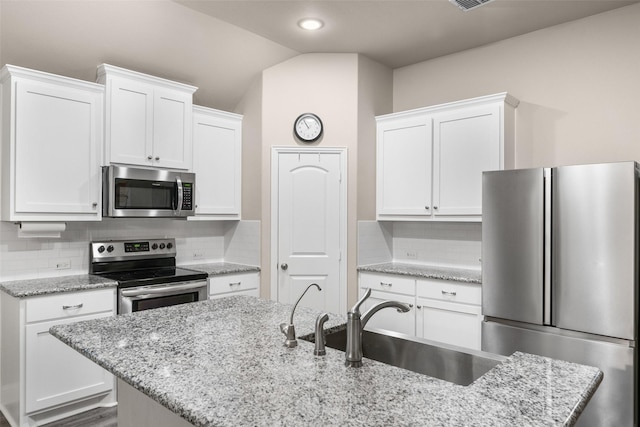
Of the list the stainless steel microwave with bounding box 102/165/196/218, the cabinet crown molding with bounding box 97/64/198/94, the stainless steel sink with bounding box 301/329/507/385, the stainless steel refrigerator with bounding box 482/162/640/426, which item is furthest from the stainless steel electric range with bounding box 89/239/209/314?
the stainless steel refrigerator with bounding box 482/162/640/426

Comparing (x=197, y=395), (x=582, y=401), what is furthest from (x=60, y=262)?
(x=582, y=401)

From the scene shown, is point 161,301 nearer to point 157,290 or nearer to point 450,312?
point 157,290

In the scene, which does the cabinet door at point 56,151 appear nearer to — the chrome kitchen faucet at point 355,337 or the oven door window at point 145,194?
the oven door window at point 145,194

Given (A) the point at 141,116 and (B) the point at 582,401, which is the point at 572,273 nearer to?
(B) the point at 582,401

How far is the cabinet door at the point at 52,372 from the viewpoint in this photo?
9.25ft

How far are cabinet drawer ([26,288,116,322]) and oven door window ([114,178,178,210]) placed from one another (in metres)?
0.68

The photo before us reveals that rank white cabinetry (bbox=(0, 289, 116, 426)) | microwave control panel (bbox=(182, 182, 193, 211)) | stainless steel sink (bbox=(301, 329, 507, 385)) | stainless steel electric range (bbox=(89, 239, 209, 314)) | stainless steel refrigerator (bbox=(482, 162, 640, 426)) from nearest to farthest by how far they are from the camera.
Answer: stainless steel sink (bbox=(301, 329, 507, 385)), stainless steel refrigerator (bbox=(482, 162, 640, 426)), white cabinetry (bbox=(0, 289, 116, 426)), stainless steel electric range (bbox=(89, 239, 209, 314)), microwave control panel (bbox=(182, 182, 193, 211))

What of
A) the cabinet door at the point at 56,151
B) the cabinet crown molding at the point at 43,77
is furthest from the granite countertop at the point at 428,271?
the cabinet crown molding at the point at 43,77

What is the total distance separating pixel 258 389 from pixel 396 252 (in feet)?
11.0

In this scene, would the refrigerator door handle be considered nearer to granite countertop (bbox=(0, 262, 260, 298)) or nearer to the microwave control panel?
granite countertop (bbox=(0, 262, 260, 298))

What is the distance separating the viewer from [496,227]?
2875 millimetres

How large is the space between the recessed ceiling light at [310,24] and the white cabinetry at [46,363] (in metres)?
2.48

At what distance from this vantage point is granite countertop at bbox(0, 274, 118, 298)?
2.82 meters

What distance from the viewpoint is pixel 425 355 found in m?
1.65
